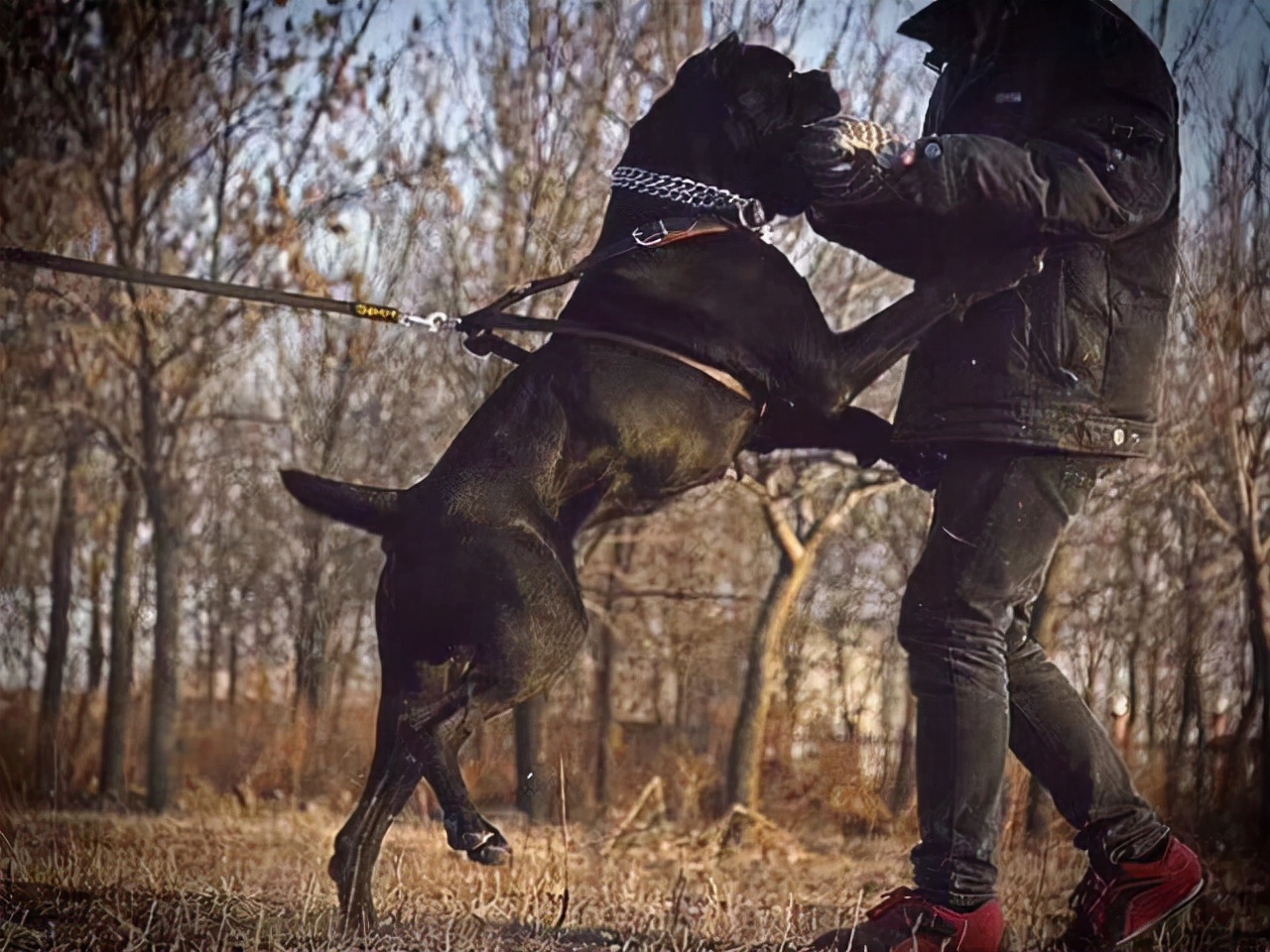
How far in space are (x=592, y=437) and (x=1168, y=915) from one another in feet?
5.66

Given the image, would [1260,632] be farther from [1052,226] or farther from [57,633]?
[57,633]

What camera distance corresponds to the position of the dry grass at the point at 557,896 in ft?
12.1

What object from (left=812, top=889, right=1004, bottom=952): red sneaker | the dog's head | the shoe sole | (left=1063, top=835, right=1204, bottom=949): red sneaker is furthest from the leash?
the shoe sole

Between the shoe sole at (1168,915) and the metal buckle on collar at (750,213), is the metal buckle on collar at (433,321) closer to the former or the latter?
the metal buckle on collar at (750,213)

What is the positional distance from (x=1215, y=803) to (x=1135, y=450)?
857 millimetres

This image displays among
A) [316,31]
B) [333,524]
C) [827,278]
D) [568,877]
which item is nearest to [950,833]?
[568,877]

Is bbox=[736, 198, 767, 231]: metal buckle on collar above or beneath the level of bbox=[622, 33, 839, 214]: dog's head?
beneath

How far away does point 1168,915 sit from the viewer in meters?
3.68

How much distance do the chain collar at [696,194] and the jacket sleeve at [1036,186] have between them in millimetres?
199

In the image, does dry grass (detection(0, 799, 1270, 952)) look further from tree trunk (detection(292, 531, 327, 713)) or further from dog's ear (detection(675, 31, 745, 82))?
dog's ear (detection(675, 31, 745, 82))

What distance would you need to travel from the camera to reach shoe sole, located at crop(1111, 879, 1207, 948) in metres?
3.65

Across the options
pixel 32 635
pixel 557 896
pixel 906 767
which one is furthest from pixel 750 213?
pixel 32 635

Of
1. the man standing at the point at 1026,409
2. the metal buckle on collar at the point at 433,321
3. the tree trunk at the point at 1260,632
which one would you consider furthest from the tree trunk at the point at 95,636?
the tree trunk at the point at 1260,632

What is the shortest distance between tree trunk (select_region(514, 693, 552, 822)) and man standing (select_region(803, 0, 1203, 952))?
741mm
